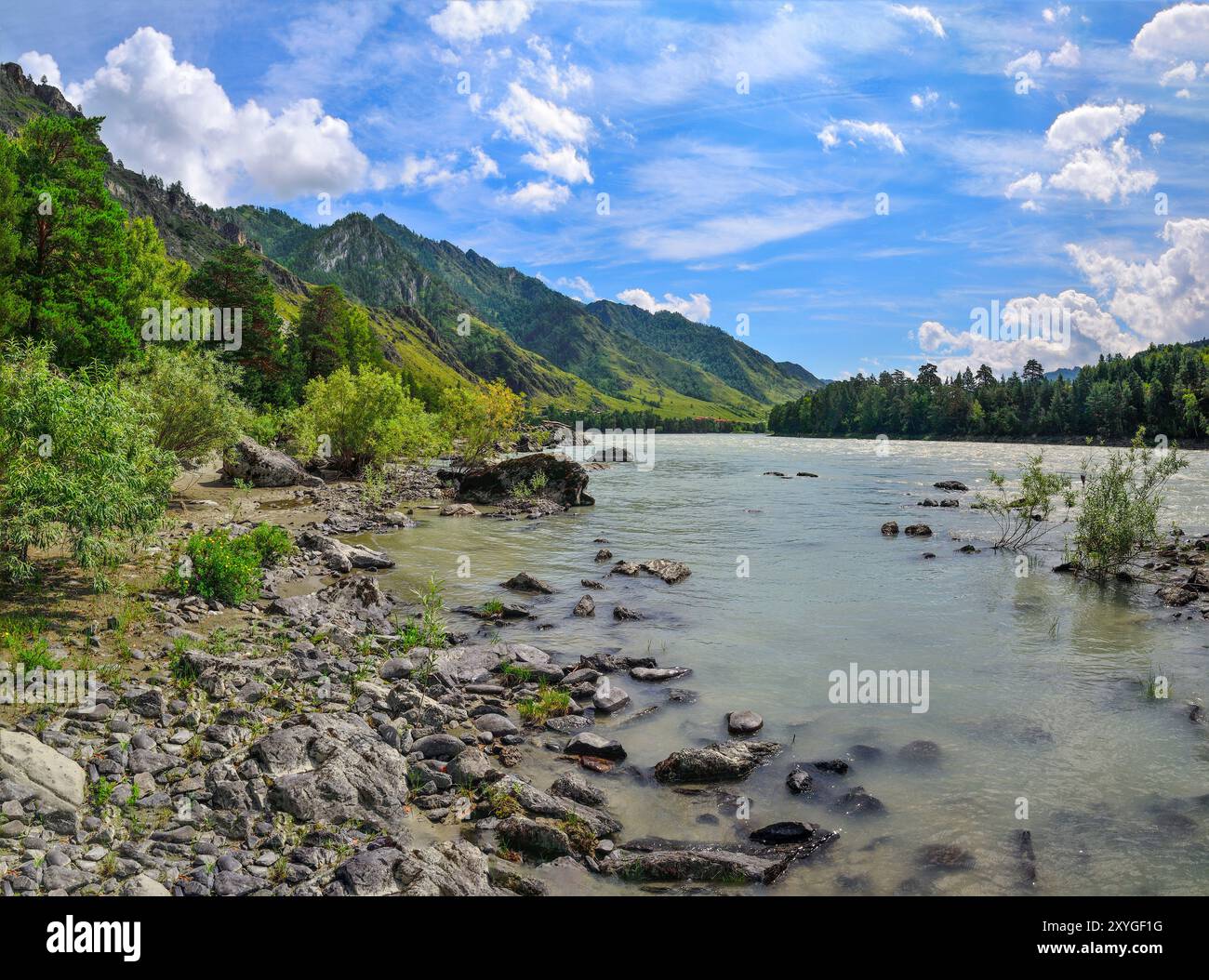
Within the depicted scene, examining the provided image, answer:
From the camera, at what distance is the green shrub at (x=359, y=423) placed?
55.0m

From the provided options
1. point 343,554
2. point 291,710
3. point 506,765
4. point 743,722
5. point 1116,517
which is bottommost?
point 506,765

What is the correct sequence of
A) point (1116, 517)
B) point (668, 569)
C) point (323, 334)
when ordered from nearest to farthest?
1. point (1116, 517)
2. point (668, 569)
3. point (323, 334)

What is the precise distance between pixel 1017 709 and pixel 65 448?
22.5 meters

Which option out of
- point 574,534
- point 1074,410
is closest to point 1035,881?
point 574,534

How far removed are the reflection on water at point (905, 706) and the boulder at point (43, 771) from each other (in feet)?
23.0

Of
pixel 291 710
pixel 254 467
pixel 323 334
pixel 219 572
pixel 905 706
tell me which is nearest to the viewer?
pixel 291 710

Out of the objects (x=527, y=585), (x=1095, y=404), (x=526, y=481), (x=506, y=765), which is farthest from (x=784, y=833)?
(x=1095, y=404)

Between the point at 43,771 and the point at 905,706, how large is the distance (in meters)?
15.6

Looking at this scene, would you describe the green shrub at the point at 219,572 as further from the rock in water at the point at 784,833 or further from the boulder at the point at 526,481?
the boulder at the point at 526,481

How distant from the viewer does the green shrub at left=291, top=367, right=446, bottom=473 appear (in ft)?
180

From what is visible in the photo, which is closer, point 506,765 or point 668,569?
point 506,765

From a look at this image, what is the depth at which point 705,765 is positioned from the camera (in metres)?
12.1

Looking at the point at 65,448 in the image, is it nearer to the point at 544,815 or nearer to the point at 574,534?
the point at 544,815

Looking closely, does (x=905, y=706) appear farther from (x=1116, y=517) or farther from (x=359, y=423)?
(x=359, y=423)
